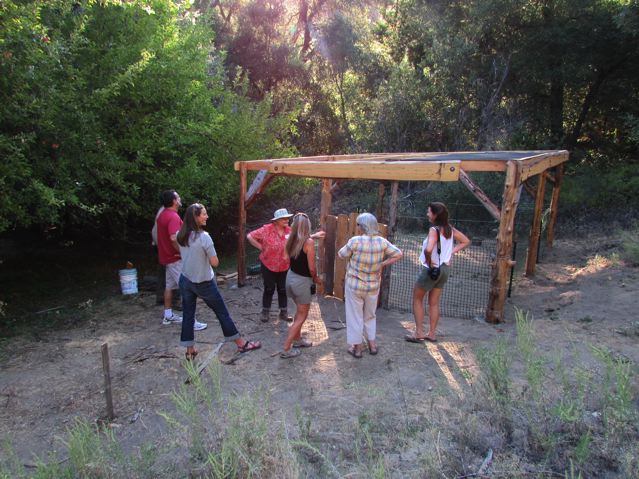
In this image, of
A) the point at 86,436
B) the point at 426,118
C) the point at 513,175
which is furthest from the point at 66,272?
the point at 426,118

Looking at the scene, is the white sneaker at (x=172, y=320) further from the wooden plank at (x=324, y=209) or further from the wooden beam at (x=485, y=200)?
the wooden beam at (x=485, y=200)

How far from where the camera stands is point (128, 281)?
8086 millimetres

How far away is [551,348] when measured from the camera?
518 cm

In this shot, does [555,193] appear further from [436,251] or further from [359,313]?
[359,313]

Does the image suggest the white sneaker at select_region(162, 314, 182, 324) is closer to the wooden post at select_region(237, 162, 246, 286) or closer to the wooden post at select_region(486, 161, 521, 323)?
the wooden post at select_region(237, 162, 246, 286)

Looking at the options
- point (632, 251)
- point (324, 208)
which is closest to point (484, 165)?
point (324, 208)

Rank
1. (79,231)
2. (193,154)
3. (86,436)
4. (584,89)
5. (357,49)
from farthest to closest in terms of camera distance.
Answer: (357,49), (584,89), (79,231), (193,154), (86,436)

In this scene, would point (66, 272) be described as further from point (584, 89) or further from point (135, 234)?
point (584, 89)

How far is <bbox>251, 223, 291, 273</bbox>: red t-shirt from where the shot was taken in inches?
241

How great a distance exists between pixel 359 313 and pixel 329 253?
7.88 feet

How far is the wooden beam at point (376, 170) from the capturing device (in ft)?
18.0

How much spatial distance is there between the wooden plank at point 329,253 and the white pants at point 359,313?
220 cm

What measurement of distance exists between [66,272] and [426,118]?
12.0 m

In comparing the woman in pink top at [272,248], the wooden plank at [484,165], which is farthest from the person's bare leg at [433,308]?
the woman in pink top at [272,248]
